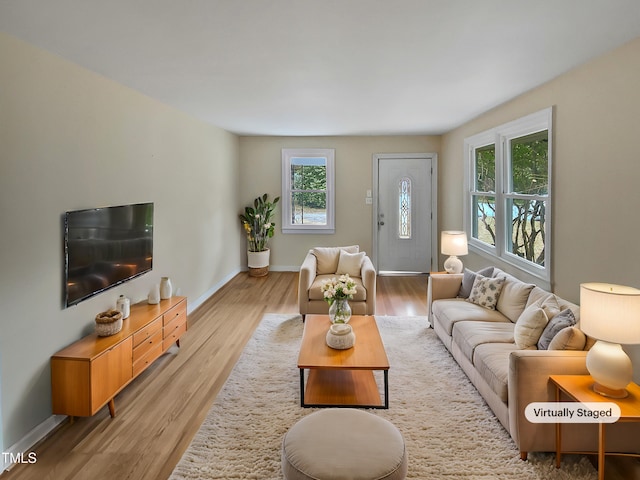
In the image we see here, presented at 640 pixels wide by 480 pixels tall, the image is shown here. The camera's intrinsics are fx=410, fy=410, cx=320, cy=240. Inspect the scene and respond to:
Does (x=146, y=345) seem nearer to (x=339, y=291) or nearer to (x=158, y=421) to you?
(x=158, y=421)

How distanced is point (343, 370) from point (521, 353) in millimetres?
1285

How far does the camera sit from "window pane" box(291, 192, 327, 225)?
290 inches

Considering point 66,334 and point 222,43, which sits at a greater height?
point 222,43

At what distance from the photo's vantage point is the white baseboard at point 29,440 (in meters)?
2.26

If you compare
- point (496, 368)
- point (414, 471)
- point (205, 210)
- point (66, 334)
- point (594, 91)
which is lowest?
point (414, 471)

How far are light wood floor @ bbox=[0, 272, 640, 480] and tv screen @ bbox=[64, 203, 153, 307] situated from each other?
32.2 inches

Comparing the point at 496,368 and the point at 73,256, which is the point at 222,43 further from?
the point at 496,368

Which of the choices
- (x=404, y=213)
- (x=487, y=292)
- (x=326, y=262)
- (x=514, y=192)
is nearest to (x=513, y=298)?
(x=487, y=292)

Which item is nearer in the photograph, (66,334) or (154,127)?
(66,334)

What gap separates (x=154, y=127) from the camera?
4059 mm

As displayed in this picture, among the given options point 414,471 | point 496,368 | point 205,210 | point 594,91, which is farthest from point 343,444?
point 205,210

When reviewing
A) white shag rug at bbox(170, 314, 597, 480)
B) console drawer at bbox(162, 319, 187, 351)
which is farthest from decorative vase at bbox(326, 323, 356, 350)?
console drawer at bbox(162, 319, 187, 351)

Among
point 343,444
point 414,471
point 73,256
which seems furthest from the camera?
point 73,256

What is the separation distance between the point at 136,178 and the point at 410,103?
2807 millimetres
